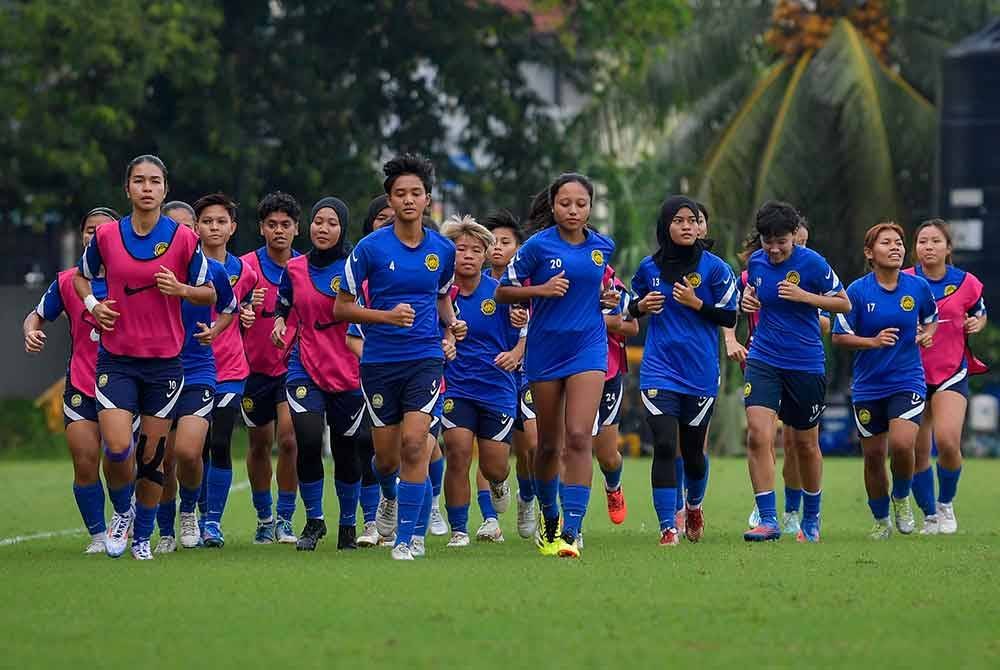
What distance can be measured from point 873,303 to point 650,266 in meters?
1.80

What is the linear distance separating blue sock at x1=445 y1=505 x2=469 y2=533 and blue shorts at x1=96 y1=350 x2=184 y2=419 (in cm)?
231

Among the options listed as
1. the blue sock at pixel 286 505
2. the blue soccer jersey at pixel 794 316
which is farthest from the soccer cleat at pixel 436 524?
the blue soccer jersey at pixel 794 316

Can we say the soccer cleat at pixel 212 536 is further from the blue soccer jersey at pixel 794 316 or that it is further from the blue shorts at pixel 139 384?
the blue soccer jersey at pixel 794 316

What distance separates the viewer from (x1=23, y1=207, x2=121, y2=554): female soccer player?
43.6 feet

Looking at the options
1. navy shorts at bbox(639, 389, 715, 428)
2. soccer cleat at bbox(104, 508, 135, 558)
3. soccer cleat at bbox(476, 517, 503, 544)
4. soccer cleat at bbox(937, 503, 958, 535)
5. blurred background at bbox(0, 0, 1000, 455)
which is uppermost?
blurred background at bbox(0, 0, 1000, 455)

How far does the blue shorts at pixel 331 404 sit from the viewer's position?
13859mm

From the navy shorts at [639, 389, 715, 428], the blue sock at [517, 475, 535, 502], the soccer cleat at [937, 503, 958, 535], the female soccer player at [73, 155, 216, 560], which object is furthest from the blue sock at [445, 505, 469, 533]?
the soccer cleat at [937, 503, 958, 535]

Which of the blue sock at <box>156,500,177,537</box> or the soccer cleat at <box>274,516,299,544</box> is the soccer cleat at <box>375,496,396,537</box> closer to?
the soccer cleat at <box>274,516,299,544</box>

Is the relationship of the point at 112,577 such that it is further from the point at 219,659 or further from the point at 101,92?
the point at 101,92

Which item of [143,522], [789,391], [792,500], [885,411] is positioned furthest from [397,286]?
[885,411]

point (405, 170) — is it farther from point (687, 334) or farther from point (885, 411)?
point (885, 411)

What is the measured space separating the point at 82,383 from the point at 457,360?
8.42 ft

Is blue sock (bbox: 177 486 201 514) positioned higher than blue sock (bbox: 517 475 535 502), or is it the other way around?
blue sock (bbox: 177 486 201 514)

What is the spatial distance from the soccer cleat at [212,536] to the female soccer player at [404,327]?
2215 millimetres
